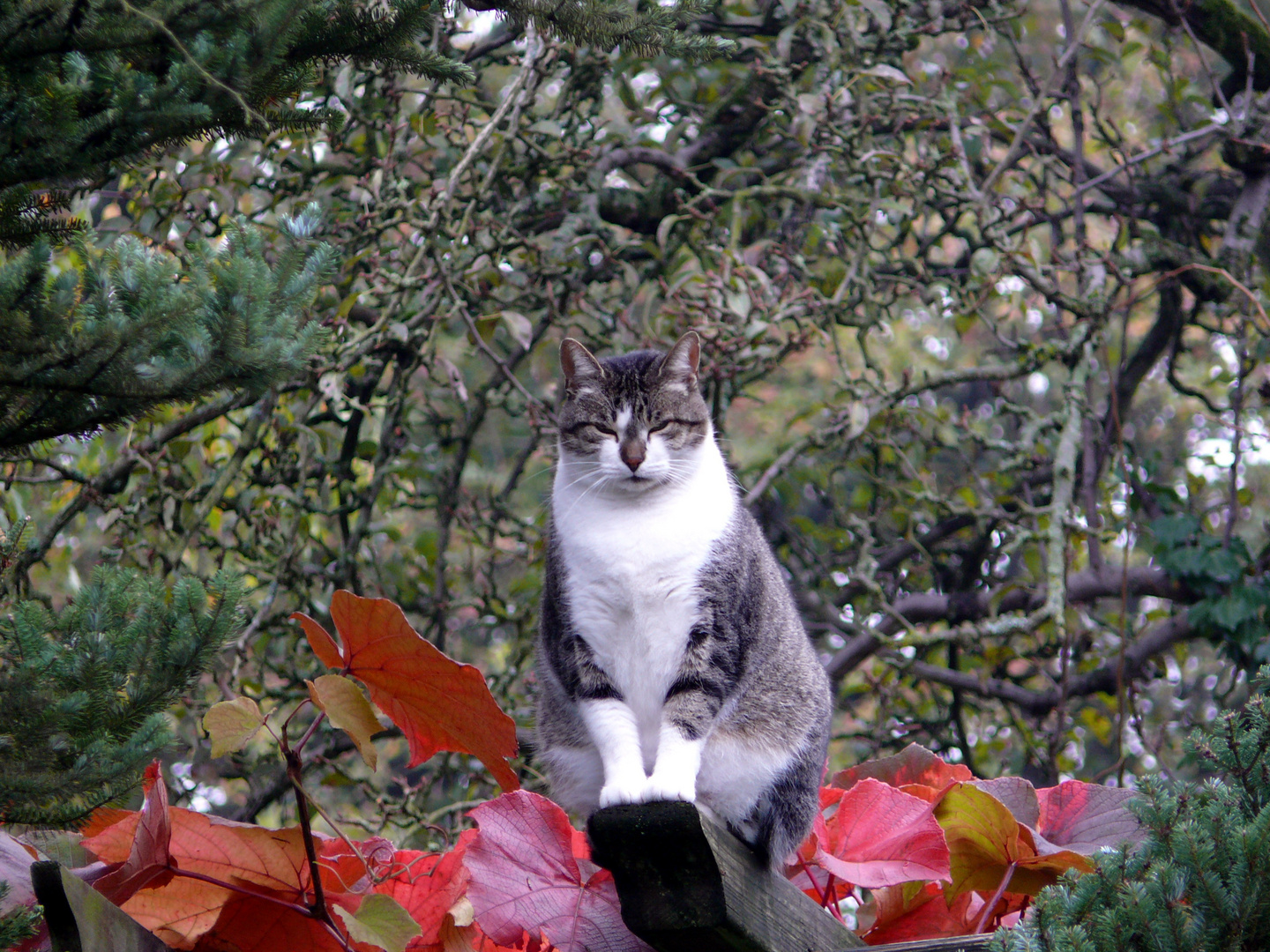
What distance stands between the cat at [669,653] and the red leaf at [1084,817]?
323 millimetres

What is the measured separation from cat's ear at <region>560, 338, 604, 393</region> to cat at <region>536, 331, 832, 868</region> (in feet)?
0.28

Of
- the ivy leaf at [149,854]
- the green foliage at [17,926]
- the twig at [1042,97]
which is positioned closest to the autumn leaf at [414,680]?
the ivy leaf at [149,854]

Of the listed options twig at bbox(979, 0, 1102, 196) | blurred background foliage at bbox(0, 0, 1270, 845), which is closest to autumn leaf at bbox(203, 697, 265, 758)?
blurred background foliage at bbox(0, 0, 1270, 845)

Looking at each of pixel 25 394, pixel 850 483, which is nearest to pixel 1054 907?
pixel 25 394

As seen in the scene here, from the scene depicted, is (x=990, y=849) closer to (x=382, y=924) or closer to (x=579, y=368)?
(x=382, y=924)

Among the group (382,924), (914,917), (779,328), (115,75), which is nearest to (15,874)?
(382,924)

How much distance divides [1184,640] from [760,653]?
181 cm

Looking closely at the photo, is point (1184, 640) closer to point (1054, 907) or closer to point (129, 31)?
point (1054, 907)

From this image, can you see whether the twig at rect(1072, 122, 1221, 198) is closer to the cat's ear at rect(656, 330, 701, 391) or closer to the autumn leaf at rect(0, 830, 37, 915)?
the cat's ear at rect(656, 330, 701, 391)

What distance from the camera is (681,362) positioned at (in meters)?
1.97

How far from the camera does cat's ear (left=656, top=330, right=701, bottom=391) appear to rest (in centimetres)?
196

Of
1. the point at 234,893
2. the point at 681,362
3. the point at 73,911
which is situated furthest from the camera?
the point at 681,362

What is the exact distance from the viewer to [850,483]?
19.1 ft

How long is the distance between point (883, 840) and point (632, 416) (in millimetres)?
876
